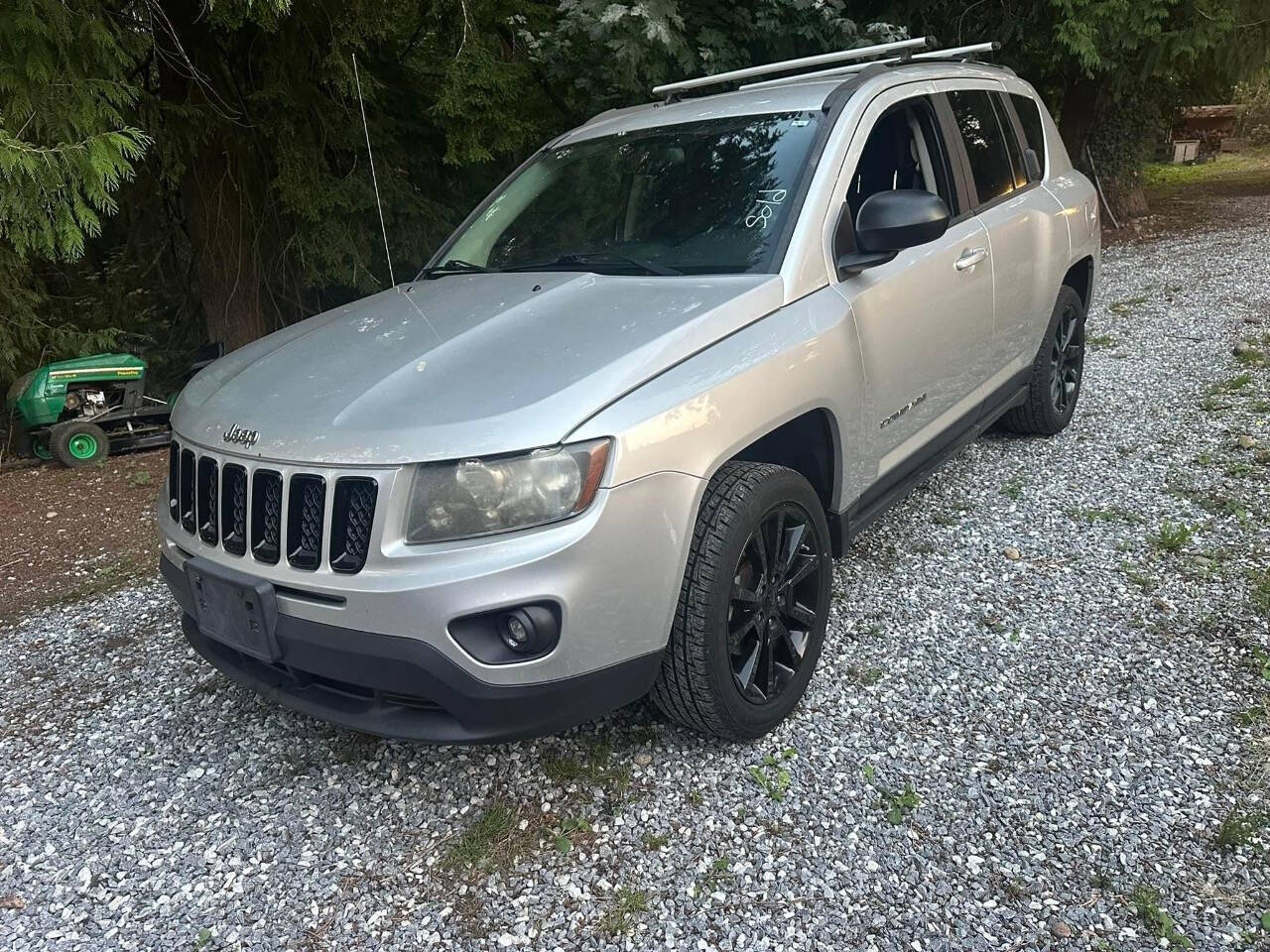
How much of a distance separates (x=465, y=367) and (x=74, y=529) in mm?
4234

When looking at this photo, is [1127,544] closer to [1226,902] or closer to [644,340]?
[1226,902]

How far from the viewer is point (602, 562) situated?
2270 mm

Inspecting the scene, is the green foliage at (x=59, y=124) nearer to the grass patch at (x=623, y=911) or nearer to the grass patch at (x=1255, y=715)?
the grass patch at (x=623, y=911)

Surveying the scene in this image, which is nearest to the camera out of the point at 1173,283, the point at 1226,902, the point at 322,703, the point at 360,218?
the point at 1226,902

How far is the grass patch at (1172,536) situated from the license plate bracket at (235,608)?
11.6ft

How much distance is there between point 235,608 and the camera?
8.23 feet

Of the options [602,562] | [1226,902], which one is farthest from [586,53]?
[1226,902]

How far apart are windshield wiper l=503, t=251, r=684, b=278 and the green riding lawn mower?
4229 millimetres

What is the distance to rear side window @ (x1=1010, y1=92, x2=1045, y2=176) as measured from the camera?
16.0ft

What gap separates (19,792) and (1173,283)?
1078 centimetres

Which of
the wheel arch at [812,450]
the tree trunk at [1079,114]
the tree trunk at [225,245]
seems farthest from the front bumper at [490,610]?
the tree trunk at [1079,114]

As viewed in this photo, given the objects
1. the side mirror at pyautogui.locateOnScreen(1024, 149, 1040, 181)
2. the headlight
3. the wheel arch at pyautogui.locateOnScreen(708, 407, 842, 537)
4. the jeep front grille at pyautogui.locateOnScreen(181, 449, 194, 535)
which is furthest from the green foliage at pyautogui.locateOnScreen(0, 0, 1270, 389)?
the headlight

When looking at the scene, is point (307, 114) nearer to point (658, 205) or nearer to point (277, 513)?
point (658, 205)

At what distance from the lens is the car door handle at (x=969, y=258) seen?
12.5 feet
